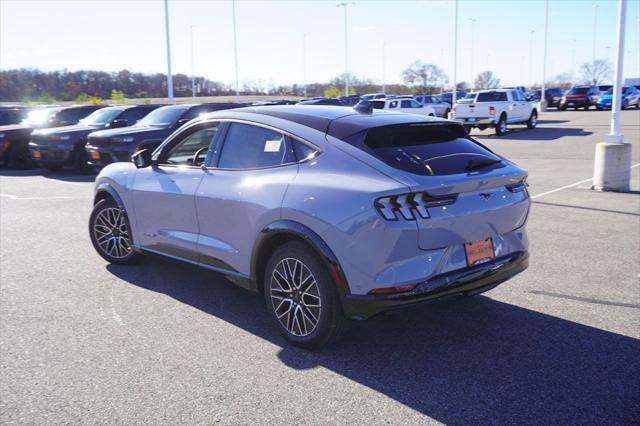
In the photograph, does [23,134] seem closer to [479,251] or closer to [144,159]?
[144,159]

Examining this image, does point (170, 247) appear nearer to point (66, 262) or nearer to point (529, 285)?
point (66, 262)

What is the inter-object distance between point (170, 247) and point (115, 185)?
1236mm

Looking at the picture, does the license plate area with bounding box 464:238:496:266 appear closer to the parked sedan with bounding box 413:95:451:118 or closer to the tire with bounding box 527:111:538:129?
the tire with bounding box 527:111:538:129

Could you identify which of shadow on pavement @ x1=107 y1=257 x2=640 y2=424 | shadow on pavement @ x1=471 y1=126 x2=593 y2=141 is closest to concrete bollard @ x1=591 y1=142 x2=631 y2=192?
shadow on pavement @ x1=107 y1=257 x2=640 y2=424

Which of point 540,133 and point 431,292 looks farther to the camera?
point 540,133

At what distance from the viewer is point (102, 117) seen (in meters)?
16.2

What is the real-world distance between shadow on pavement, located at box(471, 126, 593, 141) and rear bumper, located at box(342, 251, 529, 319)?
20.8m

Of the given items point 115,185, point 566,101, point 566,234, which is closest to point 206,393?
point 115,185

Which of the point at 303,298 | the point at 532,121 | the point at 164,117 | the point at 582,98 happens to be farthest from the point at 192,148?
the point at 582,98

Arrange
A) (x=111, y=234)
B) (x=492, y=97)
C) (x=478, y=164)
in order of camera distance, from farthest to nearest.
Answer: (x=492, y=97) → (x=111, y=234) → (x=478, y=164)

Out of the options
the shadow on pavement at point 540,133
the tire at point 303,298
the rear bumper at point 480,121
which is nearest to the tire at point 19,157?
the tire at point 303,298

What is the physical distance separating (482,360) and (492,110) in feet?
74.3

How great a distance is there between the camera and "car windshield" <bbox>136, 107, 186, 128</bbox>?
1355 centimetres

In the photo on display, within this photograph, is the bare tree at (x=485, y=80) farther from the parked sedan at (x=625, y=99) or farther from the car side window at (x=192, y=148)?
the car side window at (x=192, y=148)
